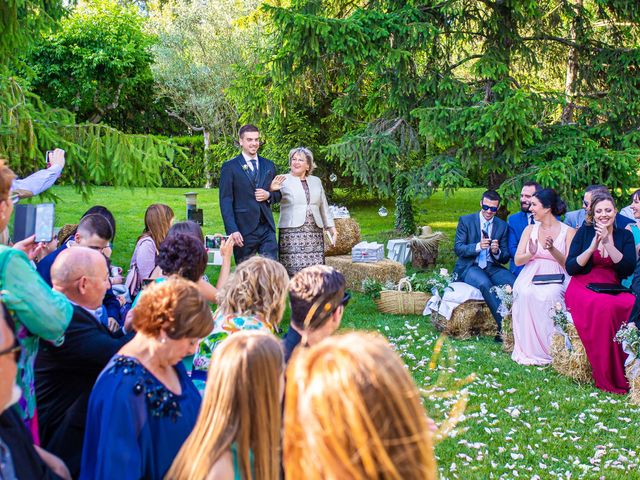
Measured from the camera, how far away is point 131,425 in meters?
2.44

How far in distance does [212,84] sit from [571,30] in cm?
1404

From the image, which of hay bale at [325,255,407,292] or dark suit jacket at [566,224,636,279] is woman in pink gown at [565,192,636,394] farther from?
hay bale at [325,255,407,292]

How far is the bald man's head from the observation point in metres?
3.17

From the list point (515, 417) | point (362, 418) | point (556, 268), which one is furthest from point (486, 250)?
point (362, 418)

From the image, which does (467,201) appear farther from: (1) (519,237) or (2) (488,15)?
(1) (519,237)

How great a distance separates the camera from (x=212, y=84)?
23672mm

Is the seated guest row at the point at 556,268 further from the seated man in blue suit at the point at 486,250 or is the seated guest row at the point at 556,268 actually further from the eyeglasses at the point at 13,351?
the eyeglasses at the point at 13,351

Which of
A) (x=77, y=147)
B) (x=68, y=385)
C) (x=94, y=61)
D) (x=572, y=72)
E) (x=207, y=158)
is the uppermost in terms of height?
(x=94, y=61)

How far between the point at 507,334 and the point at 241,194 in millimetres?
3232

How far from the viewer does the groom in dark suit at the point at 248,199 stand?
7.84 metres

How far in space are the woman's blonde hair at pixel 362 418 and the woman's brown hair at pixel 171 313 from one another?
1323mm

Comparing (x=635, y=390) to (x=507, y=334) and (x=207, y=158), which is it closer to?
(x=507, y=334)

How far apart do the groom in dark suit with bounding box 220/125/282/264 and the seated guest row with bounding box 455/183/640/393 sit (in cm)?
225

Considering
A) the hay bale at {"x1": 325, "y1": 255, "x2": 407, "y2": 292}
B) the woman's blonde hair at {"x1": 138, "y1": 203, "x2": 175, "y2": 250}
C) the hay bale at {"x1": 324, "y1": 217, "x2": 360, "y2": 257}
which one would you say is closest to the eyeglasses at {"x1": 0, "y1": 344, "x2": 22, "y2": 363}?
the woman's blonde hair at {"x1": 138, "y1": 203, "x2": 175, "y2": 250}
